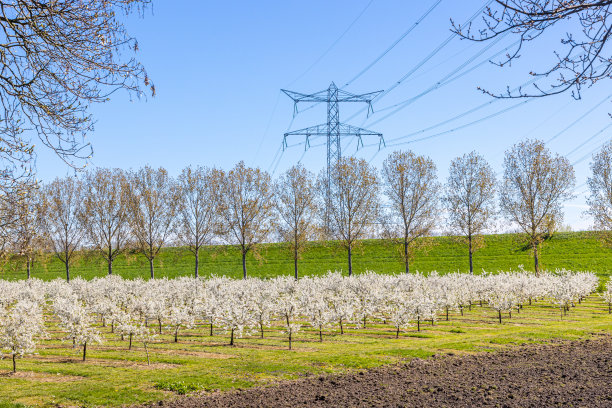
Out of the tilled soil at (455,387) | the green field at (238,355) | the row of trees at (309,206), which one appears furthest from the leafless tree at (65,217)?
the tilled soil at (455,387)

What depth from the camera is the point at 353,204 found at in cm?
4072

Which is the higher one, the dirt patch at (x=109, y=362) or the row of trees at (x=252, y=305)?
the row of trees at (x=252, y=305)

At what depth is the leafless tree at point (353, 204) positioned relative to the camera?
40188 mm

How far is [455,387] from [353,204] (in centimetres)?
3159

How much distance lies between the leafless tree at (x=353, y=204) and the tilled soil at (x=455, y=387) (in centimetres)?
2790

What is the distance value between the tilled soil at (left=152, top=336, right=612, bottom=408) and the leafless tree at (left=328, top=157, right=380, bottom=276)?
2790 cm

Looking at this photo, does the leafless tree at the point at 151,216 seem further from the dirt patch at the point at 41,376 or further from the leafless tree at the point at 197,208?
the dirt patch at the point at 41,376

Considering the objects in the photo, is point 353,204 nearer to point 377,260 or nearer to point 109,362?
point 377,260

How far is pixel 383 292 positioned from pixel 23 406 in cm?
1861

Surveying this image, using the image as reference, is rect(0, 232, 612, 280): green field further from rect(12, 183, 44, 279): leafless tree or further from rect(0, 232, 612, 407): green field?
rect(12, 183, 44, 279): leafless tree

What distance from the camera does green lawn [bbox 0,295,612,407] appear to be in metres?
10.4

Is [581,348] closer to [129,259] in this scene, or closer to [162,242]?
[162,242]

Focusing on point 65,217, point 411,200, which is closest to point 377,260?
point 411,200

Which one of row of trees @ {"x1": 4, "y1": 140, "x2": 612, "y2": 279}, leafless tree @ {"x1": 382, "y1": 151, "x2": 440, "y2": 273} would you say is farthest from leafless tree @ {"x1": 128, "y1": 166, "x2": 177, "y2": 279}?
leafless tree @ {"x1": 382, "y1": 151, "x2": 440, "y2": 273}
